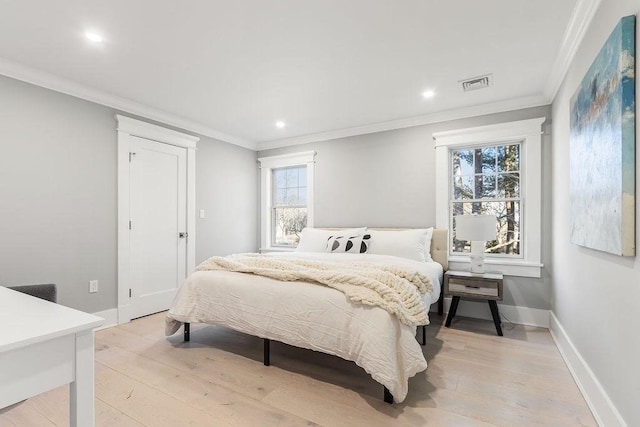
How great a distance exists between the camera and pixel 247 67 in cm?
268

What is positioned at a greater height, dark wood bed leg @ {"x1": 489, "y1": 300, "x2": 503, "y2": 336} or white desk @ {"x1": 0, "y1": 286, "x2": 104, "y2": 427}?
white desk @ {"x1": 0, "y1": 286, "x2": 104, "y2": 427}

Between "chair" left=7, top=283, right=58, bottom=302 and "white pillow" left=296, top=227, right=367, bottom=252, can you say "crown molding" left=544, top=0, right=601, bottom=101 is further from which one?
"chair" left=7, top=283, right=58, bottom=302

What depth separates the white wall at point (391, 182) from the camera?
3.30 m

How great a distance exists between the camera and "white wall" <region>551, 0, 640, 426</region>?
1367 mm

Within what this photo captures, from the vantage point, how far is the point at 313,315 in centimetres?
204

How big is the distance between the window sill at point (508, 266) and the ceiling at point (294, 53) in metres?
1.68

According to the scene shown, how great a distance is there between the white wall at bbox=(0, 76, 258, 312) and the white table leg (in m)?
2.53

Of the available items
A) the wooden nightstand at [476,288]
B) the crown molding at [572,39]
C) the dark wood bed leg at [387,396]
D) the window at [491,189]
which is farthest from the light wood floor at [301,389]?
the crown molding at [572,39]

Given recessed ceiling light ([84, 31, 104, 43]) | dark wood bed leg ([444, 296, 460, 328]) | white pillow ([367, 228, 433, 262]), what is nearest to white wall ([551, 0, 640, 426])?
dark wood bed leg ([444, 296, 460, 328])

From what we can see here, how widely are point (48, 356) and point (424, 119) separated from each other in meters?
3.93

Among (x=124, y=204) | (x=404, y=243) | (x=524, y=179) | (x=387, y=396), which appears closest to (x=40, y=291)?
(x=124, y=204)

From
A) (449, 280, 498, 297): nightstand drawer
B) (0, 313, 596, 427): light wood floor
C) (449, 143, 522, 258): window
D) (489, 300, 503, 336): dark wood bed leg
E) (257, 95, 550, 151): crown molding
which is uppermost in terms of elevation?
(257, 95, 550, 151): crown molding

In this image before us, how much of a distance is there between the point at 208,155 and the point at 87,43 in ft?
7.02

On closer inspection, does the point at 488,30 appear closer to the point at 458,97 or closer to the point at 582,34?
the point at 582,34
